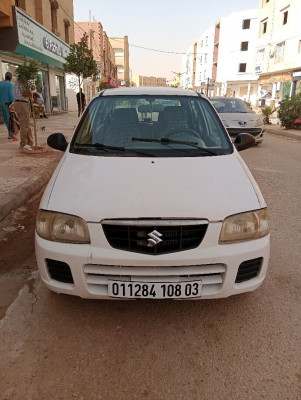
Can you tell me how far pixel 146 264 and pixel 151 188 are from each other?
531mm

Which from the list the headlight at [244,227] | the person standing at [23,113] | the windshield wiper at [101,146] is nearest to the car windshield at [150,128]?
the windshield wiper at [101,146]

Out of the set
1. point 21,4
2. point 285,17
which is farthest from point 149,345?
point 285,17

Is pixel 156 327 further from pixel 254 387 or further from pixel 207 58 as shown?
pixel 207 58

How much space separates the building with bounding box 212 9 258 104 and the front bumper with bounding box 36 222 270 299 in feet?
161

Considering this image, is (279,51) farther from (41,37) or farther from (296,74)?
(41,37)

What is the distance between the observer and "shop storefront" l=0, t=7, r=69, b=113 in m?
13.4

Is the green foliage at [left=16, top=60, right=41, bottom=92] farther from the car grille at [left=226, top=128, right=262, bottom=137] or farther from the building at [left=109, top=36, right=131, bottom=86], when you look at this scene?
the building at [left=109, top=36, right=131, bottom=86]

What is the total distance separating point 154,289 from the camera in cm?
214

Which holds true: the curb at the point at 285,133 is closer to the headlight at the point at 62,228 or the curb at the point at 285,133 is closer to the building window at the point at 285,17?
the headlight at the point at 62,228

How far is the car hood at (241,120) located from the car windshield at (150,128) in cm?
708

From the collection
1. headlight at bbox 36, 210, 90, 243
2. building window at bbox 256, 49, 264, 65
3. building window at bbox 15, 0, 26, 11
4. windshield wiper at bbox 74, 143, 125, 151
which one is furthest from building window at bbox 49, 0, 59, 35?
building window at bbox 256, 49, 264, 65

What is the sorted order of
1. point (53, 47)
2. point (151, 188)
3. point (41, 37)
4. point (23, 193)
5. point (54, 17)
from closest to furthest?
point (151, 188) → point (23, 193) → point (41, 37) → point (53, 47) → point (54, 17)

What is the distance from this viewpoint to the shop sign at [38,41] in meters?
13.8

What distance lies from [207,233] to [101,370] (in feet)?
3.45
